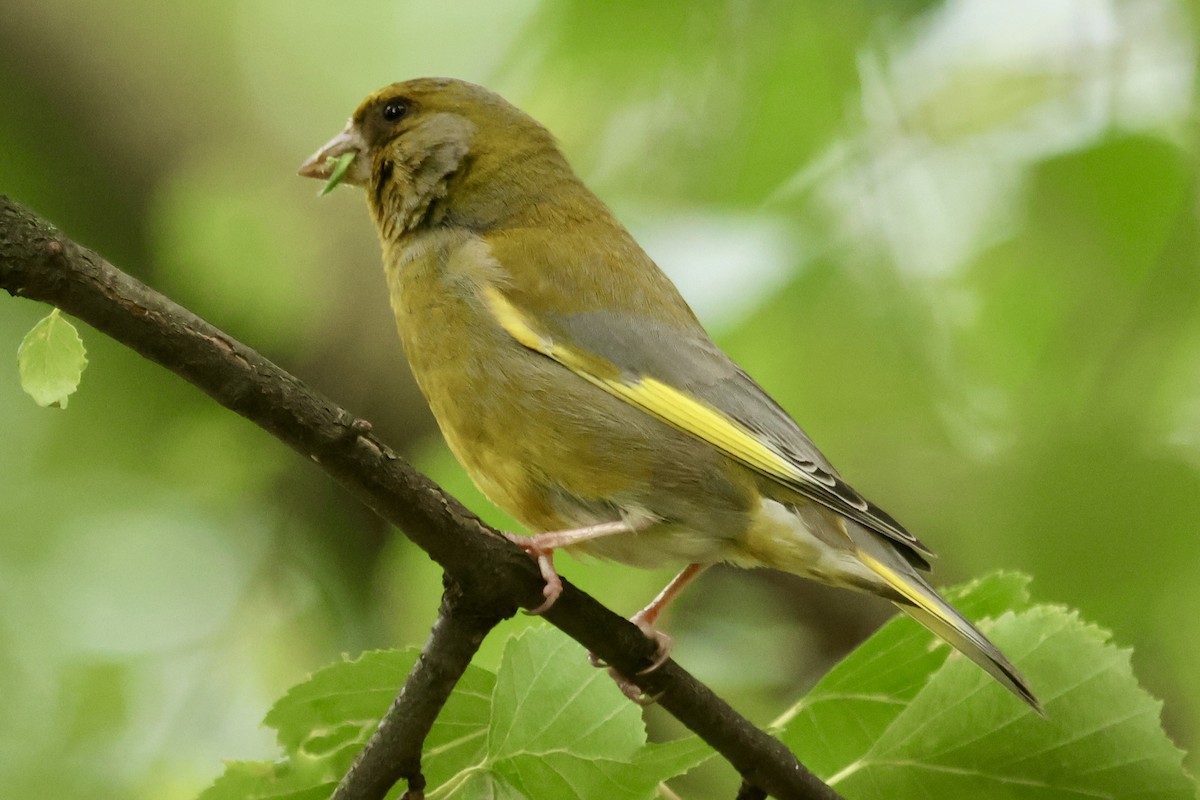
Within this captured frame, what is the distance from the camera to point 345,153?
11.8 feet

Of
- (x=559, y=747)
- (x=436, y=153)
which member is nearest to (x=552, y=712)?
(x=559, y=747)

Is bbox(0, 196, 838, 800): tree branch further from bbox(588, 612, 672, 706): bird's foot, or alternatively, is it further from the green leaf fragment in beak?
the green leaf fragment in beak

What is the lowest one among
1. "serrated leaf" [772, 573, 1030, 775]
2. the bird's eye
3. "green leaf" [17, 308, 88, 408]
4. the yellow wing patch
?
"green leaf" [17, 308, 88, 408]

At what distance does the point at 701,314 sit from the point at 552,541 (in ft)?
4.28

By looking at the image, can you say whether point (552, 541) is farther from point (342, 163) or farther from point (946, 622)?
point (342, 163)

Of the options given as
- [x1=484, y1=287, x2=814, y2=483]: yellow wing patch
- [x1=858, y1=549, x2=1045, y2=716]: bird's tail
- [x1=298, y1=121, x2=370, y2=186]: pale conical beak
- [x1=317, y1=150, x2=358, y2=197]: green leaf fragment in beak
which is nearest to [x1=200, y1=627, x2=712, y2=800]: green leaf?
[x1=858, y1=549, x2=1045, y2=716]: bird's tail

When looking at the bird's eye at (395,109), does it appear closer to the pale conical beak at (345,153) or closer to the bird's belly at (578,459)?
the pale conical beak at (345,153)

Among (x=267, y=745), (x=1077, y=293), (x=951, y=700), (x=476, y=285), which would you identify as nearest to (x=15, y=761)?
(x=267, y=745)

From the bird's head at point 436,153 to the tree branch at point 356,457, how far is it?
4.77ft

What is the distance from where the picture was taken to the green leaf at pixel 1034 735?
2.22 meters

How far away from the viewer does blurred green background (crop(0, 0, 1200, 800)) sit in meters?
3.31

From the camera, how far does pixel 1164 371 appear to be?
3570mm

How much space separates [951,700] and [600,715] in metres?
0.66

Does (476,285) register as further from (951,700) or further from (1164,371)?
(1164,371)
